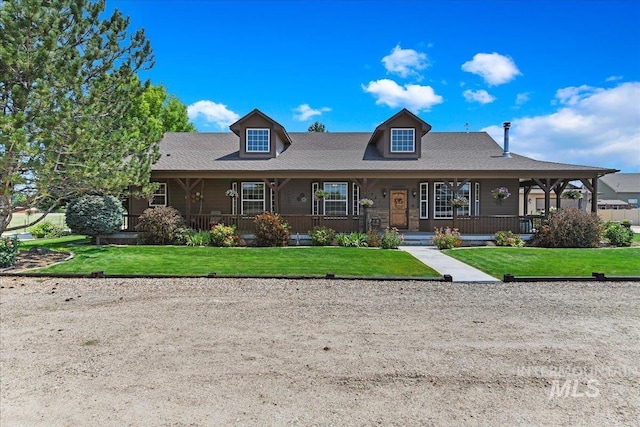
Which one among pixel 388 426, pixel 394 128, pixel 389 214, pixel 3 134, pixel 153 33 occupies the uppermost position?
pixel 153 33

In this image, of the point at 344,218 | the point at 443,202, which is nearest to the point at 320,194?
the point at 344,218

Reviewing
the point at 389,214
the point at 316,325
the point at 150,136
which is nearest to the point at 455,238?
the point at 389,214

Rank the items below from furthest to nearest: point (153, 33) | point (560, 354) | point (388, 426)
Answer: point (153, 33) < point (560, 354) < point (388, 426)

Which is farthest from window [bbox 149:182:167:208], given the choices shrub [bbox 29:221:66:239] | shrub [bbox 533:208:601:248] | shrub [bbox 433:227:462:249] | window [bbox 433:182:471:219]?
shrub [bbox 533:208:601:248]

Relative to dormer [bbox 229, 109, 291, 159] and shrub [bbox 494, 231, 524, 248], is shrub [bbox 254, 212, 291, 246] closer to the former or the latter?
dormer [bbox 229, 109, 291, 159]

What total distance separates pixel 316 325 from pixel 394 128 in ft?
46.9

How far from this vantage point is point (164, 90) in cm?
2956

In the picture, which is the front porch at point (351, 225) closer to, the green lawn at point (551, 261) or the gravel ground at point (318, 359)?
the green lawn at point (551, 261)

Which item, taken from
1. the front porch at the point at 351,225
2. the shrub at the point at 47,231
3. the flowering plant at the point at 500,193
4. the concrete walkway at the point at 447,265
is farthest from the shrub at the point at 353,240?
the shrub at the point at 47,231

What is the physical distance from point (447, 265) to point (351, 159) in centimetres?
868

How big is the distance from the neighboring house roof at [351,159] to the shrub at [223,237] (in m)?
2.57

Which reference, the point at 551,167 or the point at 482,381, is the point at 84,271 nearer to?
the point at 482,381

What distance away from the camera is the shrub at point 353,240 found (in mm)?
13783

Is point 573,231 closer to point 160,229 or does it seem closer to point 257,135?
point 257,135
